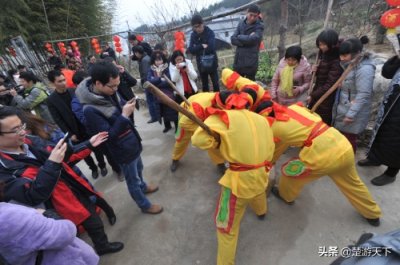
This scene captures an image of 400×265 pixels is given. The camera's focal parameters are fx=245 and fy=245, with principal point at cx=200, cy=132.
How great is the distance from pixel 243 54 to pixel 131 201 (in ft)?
10.1

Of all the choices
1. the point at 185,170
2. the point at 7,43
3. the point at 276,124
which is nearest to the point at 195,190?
the point at 185,170

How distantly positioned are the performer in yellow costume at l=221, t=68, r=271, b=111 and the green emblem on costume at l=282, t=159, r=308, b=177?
68 cm

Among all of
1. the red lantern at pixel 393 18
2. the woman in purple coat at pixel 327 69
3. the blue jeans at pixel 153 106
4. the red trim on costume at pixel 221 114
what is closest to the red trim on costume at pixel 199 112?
the red trim on costume at pixel 221 114

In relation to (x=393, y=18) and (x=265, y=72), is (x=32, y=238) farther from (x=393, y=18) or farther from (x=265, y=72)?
(x=265, y=72)

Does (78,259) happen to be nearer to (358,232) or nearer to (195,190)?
(195,190)

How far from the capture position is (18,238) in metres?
1.27

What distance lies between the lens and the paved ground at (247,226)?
2402mm

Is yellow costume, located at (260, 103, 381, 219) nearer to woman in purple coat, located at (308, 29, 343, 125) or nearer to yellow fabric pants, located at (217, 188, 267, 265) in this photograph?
yellow fabric pants, located at (217, 188, 267, 265)

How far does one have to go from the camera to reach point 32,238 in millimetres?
1310

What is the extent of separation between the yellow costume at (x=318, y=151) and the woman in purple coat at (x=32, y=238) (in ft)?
5.77

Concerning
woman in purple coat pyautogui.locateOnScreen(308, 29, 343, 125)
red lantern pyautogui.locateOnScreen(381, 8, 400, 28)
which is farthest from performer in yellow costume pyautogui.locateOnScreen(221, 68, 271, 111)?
red lantern pyautogui.locateOnScreen(381, 8, 400, 28)

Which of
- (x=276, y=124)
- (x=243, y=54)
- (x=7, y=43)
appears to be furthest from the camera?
(x=7, y=43)

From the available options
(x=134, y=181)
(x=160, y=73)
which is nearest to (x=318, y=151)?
(x=134, y=181)

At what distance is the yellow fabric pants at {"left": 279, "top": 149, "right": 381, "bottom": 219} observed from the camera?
215 cm
